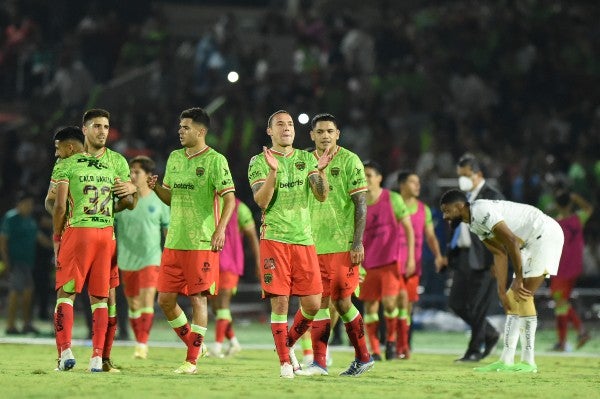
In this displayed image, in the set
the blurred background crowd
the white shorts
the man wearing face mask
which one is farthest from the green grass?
the blurred background crowd

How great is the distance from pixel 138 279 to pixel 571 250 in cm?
733

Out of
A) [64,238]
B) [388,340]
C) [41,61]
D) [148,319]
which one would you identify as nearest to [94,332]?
[64,238]

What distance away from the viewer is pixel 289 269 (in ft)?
41.3

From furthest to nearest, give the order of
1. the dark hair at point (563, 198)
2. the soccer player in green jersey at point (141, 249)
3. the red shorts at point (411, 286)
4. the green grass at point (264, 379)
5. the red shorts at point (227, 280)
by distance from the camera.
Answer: the dark hair at point (563, 198) → the red shorts at point (411, 286) → the red shorts at point (227, 280) → the soccer player in green jersey at point (141, 249) → the green grass at point (264, 379)

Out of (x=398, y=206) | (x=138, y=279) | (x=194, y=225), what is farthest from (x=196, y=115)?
(x=398, y=206)

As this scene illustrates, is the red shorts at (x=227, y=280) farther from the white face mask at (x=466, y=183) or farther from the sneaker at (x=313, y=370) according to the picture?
the sneaker at (x=313, y=370)

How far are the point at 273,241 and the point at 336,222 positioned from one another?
1.09 meters

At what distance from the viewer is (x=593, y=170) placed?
25234mm

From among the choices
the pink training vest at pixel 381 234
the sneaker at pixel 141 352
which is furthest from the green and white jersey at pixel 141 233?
the pink training vest at pixel 381 234

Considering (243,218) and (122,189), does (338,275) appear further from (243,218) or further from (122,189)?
(243,218)

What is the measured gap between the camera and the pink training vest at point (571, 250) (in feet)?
67.2

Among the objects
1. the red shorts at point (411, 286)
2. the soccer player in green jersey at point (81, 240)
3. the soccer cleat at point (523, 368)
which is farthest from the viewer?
the red shorts at point (411, 286)

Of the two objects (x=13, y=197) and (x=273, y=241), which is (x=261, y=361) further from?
(x=13, y=197)

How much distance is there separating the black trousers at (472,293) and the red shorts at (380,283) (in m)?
1.04
